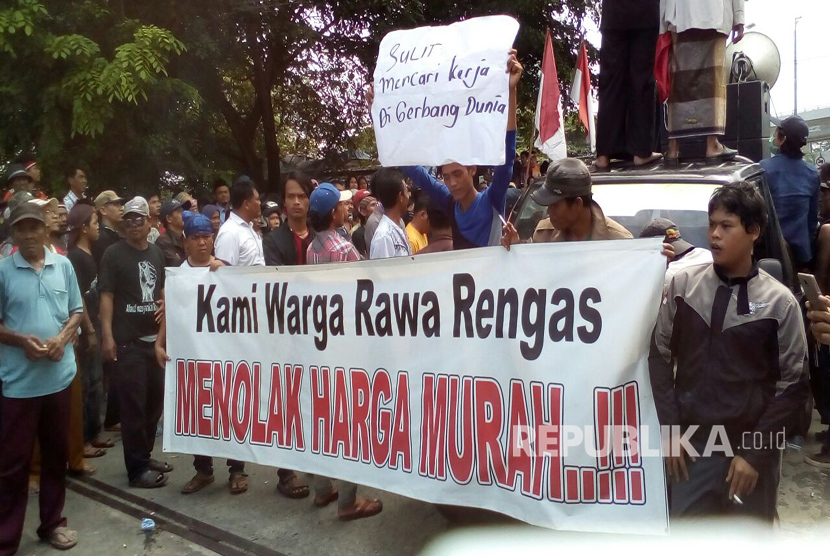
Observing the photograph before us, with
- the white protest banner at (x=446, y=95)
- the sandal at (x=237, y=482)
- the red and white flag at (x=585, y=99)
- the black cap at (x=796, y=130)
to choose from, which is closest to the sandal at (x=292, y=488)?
the sandal at (x=237, y=482)

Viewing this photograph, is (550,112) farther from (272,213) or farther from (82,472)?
(272,213)

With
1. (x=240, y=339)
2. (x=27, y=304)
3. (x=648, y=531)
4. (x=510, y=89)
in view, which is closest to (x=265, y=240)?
(x=240, y=339)

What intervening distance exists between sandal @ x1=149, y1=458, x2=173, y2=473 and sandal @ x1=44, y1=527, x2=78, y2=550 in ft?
3.13

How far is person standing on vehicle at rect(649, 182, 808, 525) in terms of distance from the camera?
107 inches

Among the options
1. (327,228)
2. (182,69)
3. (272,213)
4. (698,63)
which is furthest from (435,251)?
(182,69)

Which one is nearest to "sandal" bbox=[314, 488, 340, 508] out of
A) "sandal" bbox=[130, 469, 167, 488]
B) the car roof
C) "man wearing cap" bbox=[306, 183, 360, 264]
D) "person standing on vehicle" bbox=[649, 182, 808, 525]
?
"sandal" bbox=[130, 469, 167, 488]

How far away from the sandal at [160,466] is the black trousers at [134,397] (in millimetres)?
65

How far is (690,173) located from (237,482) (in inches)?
143

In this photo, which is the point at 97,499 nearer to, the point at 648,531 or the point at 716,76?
the point at 648,531

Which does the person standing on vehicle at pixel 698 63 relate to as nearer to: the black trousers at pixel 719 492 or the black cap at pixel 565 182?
the black cap at pixel 565 182

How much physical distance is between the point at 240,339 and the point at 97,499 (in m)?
1.66

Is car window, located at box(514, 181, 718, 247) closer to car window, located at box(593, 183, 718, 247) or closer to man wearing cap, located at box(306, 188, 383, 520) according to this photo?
car window, located at box(593, 183, 718, 247)

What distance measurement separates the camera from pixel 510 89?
11.6ft

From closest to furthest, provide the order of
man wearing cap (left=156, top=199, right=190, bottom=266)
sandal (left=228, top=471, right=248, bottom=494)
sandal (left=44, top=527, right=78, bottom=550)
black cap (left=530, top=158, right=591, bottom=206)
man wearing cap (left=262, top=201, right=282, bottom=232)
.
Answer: black cap (left=530, top=158, right=591, bottom=206), sandal (left=44, top=527, right=78, bottom=550), sandal (left=228, top=471, right=248, bottom=494), man wearing cap (left=156, top=199, right=190, bottom=266), man wearing cap (left=262, top=201, right=282, bottom=232)
